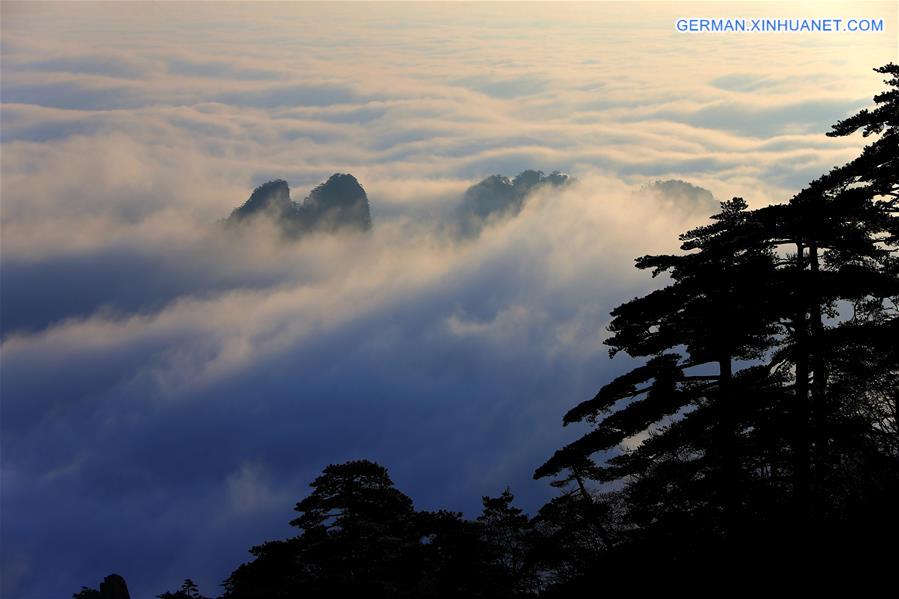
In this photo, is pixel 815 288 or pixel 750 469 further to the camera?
pixel 750 469

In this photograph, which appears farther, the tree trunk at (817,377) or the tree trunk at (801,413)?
the tree trunk at (817,377)

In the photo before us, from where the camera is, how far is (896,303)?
2127cm

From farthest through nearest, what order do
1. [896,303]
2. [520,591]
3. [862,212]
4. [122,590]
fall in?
[122,590], [520,591], [896,303], [862,212]

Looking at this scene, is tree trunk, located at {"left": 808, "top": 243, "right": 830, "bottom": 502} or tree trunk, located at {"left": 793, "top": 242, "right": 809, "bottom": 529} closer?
tree trunk, located at {"left": 793, "top": 242, "right": 809, "bottom": 529}

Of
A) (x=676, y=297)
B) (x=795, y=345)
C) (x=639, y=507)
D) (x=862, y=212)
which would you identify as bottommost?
(x=639, y=507)

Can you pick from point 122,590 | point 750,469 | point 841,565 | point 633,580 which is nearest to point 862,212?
point 750,469

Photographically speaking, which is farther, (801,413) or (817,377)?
(817,377)

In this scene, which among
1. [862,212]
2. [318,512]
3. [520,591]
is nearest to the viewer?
[862,212]

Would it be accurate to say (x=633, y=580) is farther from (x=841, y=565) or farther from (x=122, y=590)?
(x=122, y=590)

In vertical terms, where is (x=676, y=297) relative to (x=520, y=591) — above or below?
above

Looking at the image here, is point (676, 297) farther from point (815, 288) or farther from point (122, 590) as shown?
point (122, 590)

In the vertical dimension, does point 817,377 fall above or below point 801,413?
above

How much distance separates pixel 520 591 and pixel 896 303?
23.9 m

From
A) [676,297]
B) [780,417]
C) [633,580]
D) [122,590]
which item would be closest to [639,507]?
[633,580]
